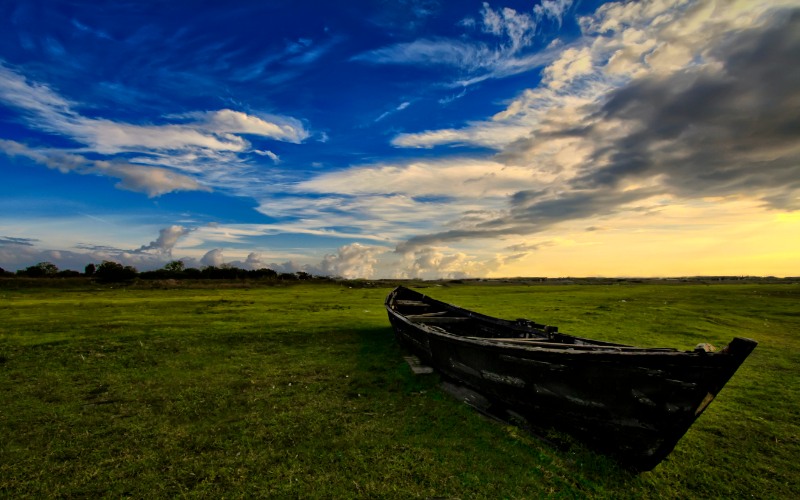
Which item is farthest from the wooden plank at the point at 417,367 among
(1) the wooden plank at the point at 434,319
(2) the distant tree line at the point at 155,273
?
(2) the distant tree line at the point at 155,273

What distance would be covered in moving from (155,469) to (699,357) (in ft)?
26.8

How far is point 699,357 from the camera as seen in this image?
4977 millimetres

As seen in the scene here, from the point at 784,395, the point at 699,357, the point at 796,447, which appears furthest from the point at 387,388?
the point at 784,395

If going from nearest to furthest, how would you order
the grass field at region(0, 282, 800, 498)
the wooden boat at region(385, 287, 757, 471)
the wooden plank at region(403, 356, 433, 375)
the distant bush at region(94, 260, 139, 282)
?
1. the wooden boat at region(385, 287, 757, 471)
2. the grass field at region(0, 282, 800, 498)
3. the wooden plank at region(403, 356, 433, 375)
4. the distant bush at region(94, 260, 139, 282)

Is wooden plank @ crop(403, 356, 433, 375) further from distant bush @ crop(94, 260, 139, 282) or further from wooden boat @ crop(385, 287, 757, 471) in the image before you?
distant bush @ crop(94, 260, 139, 282)

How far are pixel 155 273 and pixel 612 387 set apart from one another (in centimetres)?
7389

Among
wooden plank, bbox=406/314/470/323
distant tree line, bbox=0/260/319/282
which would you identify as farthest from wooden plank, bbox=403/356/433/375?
distant tree line, bbox=0/260/319/282

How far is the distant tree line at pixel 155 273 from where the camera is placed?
54.9 meters

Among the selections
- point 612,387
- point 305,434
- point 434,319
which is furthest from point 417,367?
point 612,387

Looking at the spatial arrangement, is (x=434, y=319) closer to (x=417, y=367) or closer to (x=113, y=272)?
(x=417, y=367)

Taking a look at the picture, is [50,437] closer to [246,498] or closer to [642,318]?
[246,498]

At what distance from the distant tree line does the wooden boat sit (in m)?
62.3

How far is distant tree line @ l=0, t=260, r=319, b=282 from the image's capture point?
54906 mm

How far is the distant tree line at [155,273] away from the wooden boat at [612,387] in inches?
2454
